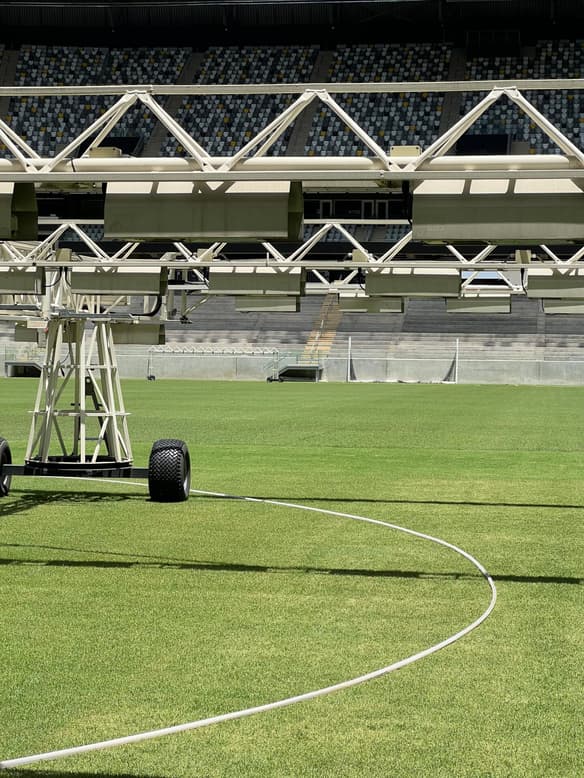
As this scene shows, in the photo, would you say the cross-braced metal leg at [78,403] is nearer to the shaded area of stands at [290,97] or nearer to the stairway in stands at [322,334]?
the stairway in stands at [322,334]

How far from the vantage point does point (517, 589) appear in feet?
33.7

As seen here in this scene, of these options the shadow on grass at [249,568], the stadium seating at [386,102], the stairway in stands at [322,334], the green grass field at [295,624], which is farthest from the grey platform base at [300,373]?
the shadow on grass at [249,568]

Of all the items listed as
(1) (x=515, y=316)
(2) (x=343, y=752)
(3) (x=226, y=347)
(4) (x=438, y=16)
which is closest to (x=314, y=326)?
(3) (x=226, y=347)

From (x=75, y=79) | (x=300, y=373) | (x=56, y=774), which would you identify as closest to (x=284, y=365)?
(x=300, y=373)

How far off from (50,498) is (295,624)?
8.03 metres

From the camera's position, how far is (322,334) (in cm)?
7506

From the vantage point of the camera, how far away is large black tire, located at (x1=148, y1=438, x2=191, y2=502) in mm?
15609

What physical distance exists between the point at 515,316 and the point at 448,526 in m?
62.0

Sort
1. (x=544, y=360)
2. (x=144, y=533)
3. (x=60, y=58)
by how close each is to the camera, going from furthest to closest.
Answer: (x=60, y=58)
(x=544, y=360)
(x=144, y=533)

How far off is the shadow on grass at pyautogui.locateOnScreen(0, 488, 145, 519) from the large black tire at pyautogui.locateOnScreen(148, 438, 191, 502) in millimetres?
571

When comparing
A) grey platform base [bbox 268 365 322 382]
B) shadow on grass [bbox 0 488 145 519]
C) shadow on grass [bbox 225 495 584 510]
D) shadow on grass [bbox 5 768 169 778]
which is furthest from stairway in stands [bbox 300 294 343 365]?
shadow on grass [bbox 5 768 169 778]

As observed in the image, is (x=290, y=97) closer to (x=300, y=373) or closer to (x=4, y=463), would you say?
(x=300, y=373)

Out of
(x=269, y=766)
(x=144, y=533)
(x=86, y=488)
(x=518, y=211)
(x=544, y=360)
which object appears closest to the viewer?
(x=269, y=766)

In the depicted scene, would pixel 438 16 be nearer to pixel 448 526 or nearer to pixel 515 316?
pixel 515 316
